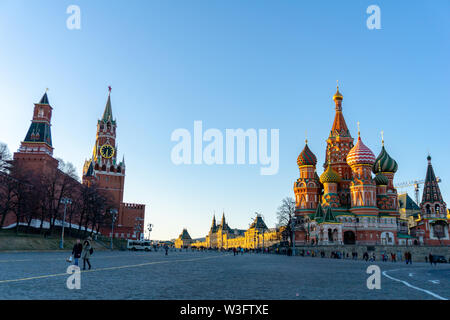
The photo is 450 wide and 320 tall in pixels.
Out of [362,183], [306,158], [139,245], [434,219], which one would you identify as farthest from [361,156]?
[139,245]

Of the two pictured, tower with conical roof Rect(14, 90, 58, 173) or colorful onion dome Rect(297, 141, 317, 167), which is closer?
tower with conical roof Rect(14, 90, 58, 173)

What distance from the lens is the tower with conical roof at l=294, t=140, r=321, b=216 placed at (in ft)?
280

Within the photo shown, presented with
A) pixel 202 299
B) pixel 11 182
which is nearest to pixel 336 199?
pixel 11 182

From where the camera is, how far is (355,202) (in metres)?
74.4

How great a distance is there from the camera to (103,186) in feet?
356

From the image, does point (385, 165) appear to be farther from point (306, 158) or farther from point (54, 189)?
point (54, 189)

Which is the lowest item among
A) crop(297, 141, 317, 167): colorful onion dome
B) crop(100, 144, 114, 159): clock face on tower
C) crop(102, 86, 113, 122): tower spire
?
crop(297, 141, 317, 167): colorful onion dome

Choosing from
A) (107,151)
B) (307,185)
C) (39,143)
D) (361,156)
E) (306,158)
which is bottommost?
(307,185)

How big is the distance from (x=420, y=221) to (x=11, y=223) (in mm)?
74718

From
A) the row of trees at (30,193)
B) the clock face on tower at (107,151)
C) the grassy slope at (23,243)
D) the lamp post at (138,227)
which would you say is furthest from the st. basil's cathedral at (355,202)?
the clock face on tower at (107,151)

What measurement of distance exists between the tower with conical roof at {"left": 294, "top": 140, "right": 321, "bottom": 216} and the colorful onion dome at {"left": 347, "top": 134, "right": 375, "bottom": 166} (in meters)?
11.3

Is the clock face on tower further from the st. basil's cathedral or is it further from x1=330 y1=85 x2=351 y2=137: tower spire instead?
x1=330 y1=85 x2=351 y2=137: tower spire

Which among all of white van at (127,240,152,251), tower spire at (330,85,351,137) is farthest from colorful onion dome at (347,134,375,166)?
white van at (127,240,152,251)

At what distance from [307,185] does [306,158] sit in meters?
6.48
